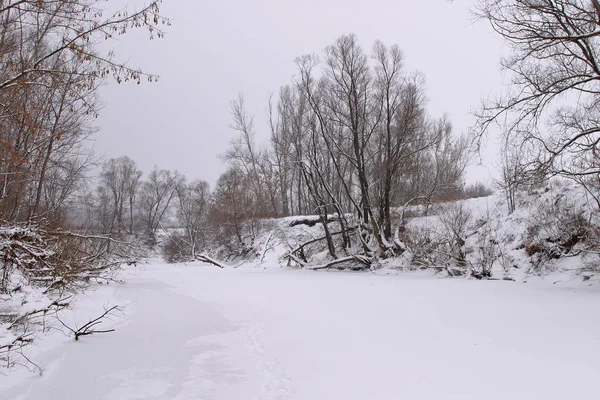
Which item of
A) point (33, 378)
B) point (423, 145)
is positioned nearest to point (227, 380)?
point (33, 378)

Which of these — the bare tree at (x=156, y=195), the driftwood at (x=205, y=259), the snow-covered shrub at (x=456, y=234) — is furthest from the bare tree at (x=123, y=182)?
the snow-covered shrub at (x=456, y=234)

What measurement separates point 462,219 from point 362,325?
9.46 meters

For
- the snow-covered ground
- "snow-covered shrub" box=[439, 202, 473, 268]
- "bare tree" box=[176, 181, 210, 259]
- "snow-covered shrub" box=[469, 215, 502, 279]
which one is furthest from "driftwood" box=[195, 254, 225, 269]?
the snow-covered ground

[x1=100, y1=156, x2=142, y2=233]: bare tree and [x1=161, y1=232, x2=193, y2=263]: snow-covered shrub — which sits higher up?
[x1=100, y1=156, x2=142, y2=233]: bare tree

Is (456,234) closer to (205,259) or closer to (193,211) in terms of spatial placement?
(205,259)

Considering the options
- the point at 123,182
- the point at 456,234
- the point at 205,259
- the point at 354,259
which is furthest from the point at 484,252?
the point at 123,182

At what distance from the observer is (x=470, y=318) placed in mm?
7406

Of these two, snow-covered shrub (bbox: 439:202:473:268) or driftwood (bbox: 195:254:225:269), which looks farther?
driftwood (bbox: 195:254:225:269)

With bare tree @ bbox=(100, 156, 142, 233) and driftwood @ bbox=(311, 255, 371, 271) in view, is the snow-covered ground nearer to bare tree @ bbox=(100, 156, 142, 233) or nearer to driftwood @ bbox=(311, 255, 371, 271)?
driftwood @ bbox=(311, 255, 371, 271)

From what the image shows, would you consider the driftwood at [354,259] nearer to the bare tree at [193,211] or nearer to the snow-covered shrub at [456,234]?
the snow-covered shrub at [456,234]

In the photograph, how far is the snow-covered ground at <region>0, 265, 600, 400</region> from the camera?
4.36m

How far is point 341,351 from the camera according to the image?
569 centimetres

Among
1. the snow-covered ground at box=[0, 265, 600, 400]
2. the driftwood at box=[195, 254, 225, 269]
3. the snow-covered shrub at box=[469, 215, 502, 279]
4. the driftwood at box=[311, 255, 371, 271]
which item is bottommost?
the driftwood at box=[195, 254, 225, 269]

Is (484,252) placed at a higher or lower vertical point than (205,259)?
higher
